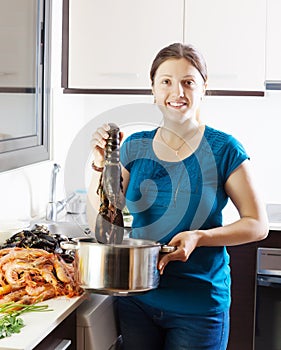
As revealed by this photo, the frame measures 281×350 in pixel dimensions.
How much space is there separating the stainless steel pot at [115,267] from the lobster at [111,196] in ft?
0.36

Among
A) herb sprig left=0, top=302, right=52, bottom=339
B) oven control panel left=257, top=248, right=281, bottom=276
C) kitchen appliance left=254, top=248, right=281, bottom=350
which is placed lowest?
kitchen appliance left=254, top=248, right=281, bottom=350

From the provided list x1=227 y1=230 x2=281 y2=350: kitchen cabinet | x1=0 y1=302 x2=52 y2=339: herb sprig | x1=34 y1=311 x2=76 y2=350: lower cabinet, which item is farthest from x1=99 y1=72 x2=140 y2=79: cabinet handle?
x1=0 y1=302 x2=52 y2=339: herb sprig

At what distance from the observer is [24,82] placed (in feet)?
9.43

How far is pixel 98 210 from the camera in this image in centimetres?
206

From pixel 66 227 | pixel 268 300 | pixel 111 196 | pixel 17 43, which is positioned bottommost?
→ pixel 268 300

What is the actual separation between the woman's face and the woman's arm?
0.23 meters

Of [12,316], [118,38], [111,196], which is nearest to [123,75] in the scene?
[118,38]

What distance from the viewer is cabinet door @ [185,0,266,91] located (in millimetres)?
3191

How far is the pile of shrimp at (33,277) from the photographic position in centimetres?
191

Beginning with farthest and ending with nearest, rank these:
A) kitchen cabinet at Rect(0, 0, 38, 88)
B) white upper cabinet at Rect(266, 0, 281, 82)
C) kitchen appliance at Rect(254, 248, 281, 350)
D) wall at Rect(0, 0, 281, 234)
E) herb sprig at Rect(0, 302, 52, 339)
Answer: wall at Rect(0, 0, 281, 234), white upper cabinet at Rect(266, 0, 281, 82), kitchen appliance at Rect(254, 248, 281, 350), kitchen cabinet at Rect(0, 0, 38, 88), herb sprig at Rect(0, 302, 52, 339)

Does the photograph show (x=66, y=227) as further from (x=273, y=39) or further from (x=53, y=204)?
(x=273, y=39)

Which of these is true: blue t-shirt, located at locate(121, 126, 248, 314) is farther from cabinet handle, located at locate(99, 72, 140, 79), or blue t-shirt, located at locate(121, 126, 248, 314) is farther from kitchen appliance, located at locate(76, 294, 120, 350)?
cabinet handle, located at locate(99, 72, 140, 79)

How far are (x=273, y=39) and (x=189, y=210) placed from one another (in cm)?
135

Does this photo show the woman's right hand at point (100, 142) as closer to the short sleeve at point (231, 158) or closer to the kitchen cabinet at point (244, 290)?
the short sleeve at point (231, 158)
